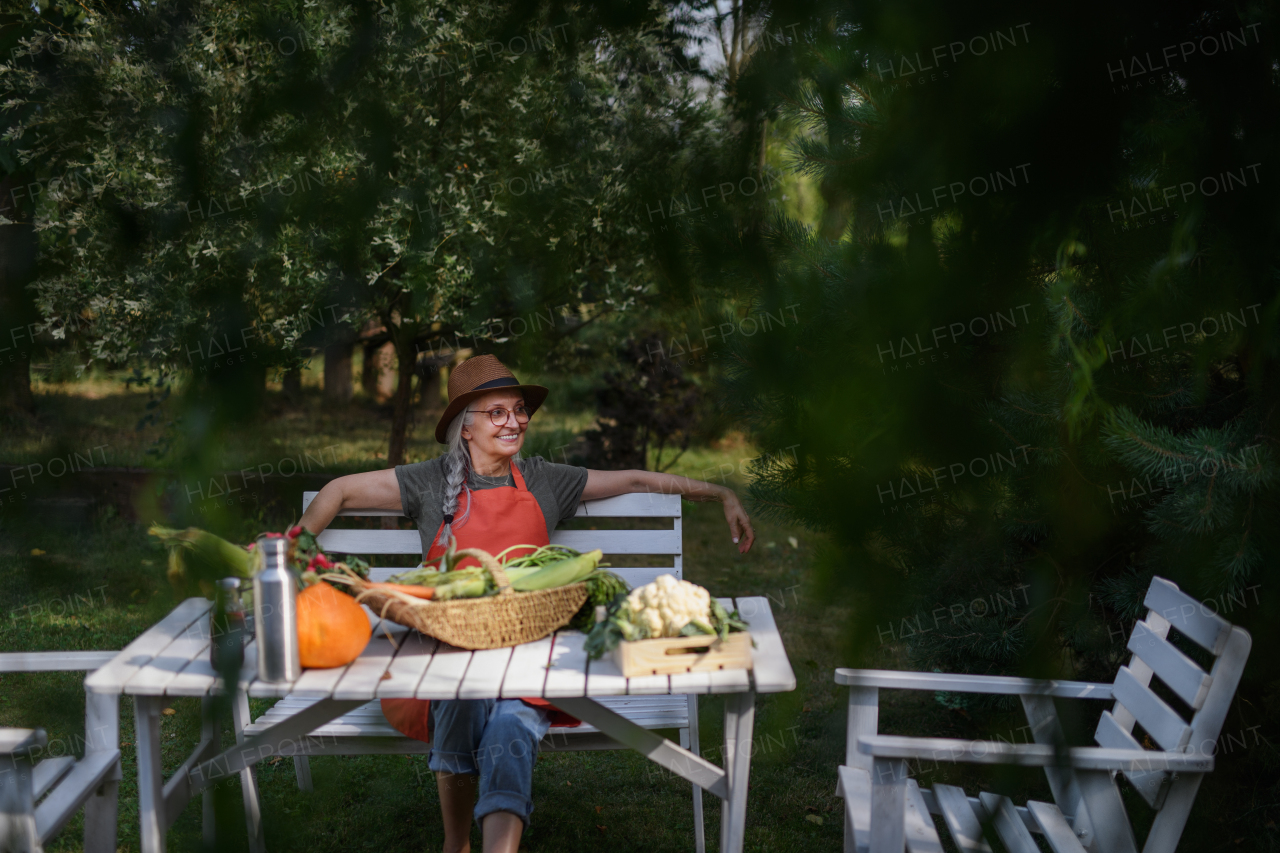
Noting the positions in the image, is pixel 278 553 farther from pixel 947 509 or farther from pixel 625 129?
pixel 947 509

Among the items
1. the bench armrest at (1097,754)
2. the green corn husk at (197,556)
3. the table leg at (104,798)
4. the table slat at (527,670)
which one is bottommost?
the table leg at (104,798)

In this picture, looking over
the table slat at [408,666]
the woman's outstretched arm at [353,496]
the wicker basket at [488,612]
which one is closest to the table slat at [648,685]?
the wicker basket at [488,612]

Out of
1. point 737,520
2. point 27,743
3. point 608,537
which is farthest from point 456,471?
point 27,743

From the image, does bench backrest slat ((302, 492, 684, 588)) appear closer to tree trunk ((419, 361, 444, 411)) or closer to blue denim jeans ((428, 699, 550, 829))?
blue denim jeans ((428, 699, 550, 829))

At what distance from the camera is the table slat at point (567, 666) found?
1.75 meters

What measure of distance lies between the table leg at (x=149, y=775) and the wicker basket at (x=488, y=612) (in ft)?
1.60

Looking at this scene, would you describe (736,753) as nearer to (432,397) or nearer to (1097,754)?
(1097,754)

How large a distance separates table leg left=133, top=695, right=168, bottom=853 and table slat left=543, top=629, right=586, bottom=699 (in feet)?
2.61

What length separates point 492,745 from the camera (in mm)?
2174

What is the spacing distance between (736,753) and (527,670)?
1.64 feet

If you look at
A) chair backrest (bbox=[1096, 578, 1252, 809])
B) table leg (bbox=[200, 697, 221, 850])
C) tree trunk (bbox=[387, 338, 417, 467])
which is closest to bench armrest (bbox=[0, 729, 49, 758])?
table leg (bbox=[200, 697, 221, 850])

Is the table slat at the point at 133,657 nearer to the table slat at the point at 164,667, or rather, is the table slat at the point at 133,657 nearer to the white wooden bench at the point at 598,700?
the table slat at the point at 164,667

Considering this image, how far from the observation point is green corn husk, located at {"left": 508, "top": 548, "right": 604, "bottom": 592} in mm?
1989

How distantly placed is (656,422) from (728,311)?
6.51 meters
